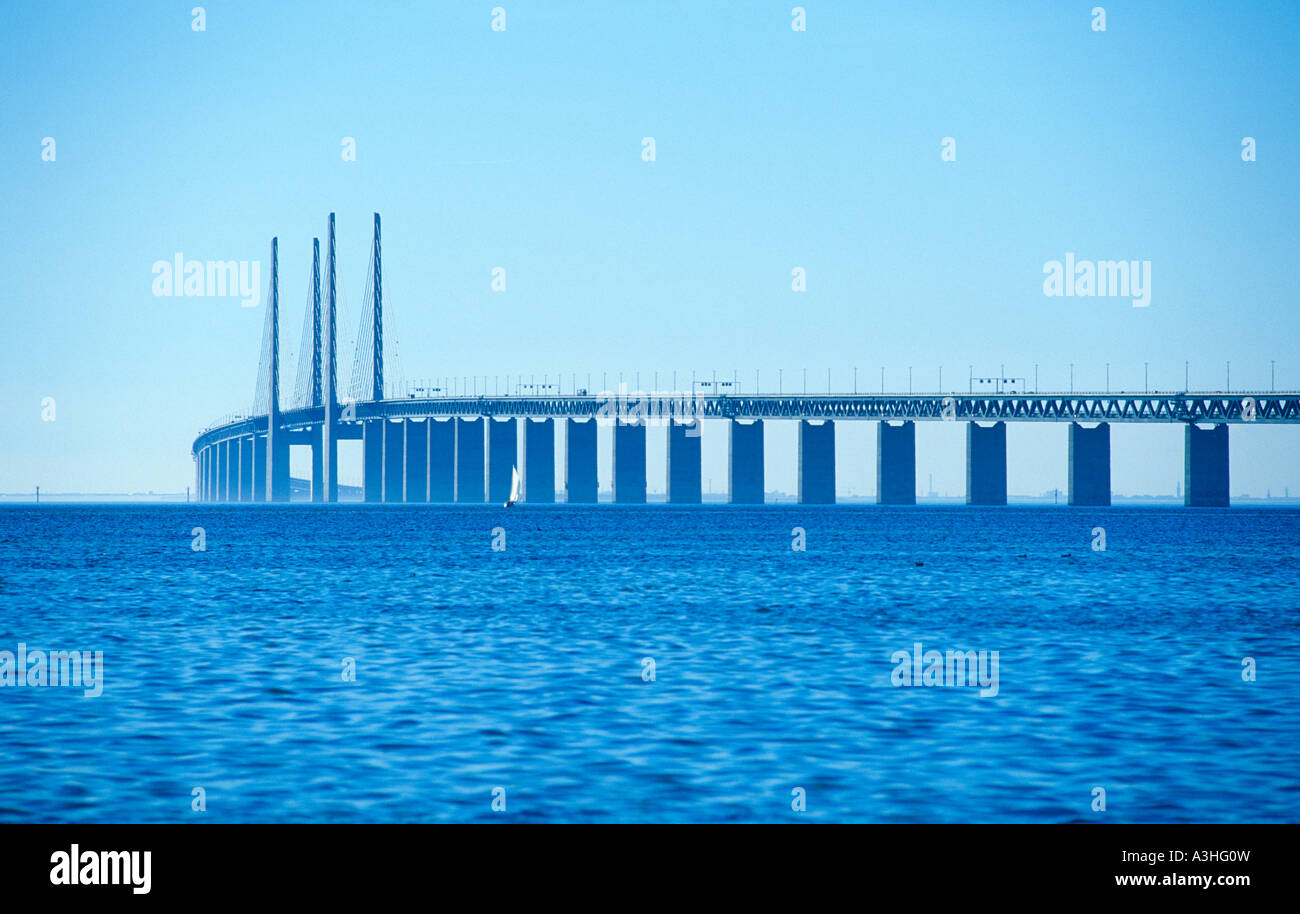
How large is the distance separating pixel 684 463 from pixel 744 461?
9370 mm

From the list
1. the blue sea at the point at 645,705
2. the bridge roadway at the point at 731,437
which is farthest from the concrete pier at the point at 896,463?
the blue sea at the point at 645,705

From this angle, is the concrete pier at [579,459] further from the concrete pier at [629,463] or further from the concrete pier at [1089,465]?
the concrete pier at [1089,465]

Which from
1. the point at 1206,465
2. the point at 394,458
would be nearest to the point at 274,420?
the point at 394,458

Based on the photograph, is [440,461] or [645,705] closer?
[645,705]

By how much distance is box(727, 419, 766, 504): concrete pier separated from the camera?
620 feet

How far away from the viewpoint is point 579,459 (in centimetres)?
19212

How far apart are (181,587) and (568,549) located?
31965 mm

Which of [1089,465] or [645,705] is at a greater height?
[1089,465]

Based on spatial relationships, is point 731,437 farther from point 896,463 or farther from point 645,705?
point 645,705

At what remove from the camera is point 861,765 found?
599 inches

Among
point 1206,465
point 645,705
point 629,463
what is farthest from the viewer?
point 629,463
